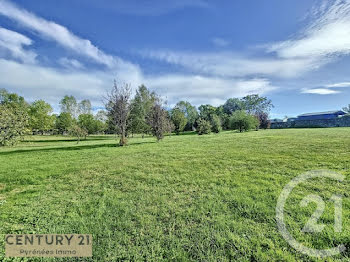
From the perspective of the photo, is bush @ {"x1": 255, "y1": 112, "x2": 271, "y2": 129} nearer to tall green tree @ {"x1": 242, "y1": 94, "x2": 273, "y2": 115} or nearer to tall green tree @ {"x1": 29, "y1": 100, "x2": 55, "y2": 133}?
tall green tree @ {"x1": 242, "y1": 94, "x2": 273, "y2": 115}

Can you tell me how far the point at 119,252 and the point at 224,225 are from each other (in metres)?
1.71

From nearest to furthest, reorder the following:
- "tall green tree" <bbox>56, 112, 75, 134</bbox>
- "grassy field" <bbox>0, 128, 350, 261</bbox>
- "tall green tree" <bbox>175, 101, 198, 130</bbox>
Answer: "grassy field" <bbox>0, 128, 350, 261</bbox> < "tall green tree" <bbox>56, 112, 75, 134</bbox> < "tall green tree" <bbox>175, 101, 198, 130</bbox>

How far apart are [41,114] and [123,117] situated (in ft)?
108

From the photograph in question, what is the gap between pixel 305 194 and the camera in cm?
322

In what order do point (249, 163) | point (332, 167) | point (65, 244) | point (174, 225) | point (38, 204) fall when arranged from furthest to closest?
1. point (249, 163)
2. point (332, 167)
3. point (38, 204)
4. point (174, 225)
5. point (65, 244)

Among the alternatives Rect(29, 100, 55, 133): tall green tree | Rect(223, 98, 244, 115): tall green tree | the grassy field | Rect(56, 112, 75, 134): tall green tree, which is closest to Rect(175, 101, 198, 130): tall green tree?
Rect(223, 98, 244, 115): tall green tree

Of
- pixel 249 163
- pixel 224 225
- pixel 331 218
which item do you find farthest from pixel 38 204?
pixel 249 163

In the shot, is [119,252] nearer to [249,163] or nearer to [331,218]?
[331,218]

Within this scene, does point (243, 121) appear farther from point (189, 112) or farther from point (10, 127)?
point (10, 127)

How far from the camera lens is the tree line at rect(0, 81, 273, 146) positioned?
5.70 metres

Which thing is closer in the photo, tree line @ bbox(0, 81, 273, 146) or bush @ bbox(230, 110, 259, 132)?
tree line @ bbox(0, 81, 273, 146)

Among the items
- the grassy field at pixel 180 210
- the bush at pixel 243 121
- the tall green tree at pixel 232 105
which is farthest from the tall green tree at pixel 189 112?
the grassy field at pixel 180 210

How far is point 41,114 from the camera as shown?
34.3 metres

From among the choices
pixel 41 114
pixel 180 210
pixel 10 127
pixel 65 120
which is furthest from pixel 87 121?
Answer: pixel 180 210
